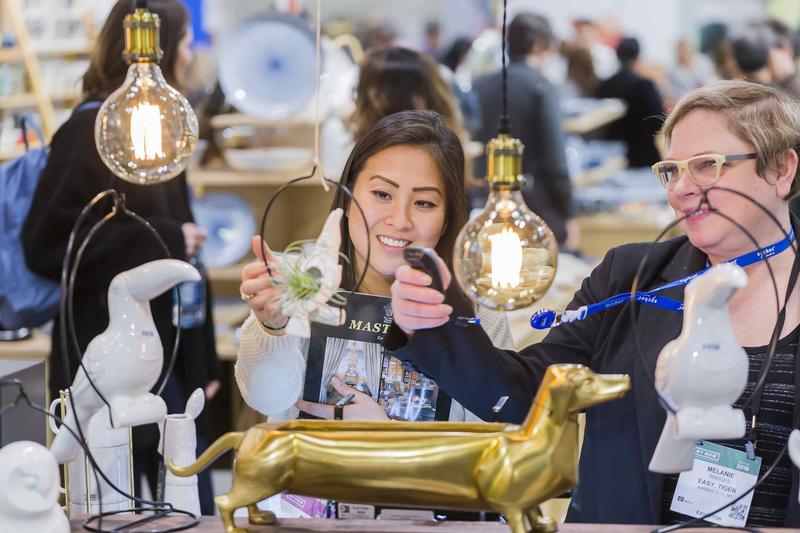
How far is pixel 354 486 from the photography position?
4.19 ft

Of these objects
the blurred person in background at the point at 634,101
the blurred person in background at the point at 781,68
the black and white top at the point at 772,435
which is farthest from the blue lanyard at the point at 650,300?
the blurred person in background at the point at 634,101

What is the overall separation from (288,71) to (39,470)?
2975mm

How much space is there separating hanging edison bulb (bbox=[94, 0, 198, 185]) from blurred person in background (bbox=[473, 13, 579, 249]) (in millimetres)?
3726

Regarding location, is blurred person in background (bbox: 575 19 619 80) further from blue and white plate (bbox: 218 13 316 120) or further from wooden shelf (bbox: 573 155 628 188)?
blue and white plate (bbox: 218 13 316 120)

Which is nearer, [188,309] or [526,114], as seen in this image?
[188,309]

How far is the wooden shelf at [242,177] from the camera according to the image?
4.39m

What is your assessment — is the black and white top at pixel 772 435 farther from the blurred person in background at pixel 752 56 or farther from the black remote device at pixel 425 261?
the blurred person in background at pixel 752 56

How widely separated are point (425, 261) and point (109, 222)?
1.73 metres

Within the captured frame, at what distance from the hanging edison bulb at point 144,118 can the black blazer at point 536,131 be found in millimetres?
3709

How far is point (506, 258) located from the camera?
1.24 metres

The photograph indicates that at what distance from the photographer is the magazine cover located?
5.83ft

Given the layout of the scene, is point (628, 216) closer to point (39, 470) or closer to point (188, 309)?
point (188, 309)

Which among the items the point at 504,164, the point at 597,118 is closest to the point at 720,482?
the point at 504,164

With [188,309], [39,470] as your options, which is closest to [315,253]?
[39,470]
